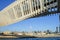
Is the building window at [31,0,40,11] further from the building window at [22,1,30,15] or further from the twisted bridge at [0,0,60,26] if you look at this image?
the building window at [22,1,30,15]

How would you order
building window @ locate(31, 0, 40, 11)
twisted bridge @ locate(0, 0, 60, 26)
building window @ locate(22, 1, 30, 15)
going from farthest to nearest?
building window @ locate(22, 1, 30, 15), building window @ locate(31, 0, 40, 11), twisted bridge @ locate(0, 0, 60, 26)

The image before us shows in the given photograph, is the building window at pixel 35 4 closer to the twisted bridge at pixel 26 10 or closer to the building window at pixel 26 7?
the twisted bridge at pixel 26 10

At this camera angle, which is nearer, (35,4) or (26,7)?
(35,4)

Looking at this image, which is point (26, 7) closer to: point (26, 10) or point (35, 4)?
point (26, 10)

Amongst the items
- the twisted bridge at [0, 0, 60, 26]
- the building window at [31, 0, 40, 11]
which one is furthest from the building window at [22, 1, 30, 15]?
the building window at [31, 0, 40, 11]

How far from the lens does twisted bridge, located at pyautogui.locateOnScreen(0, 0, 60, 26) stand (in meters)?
8.02

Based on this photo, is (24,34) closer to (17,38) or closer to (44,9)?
(17,38)

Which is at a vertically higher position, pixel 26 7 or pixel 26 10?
pixel 26 7

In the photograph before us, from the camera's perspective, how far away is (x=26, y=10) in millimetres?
9305

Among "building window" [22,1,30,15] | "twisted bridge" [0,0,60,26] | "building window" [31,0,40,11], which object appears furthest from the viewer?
"building window" [22,1,30,15]

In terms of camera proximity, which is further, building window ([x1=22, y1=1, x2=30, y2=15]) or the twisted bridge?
building window ([x1=22, y1=1, x2=30, y2=15])

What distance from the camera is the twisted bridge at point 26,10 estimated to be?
8.02 metres

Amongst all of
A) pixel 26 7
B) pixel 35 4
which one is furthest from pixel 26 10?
pixel 35 4

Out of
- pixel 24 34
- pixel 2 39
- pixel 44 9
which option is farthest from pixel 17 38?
pixel 44 9
